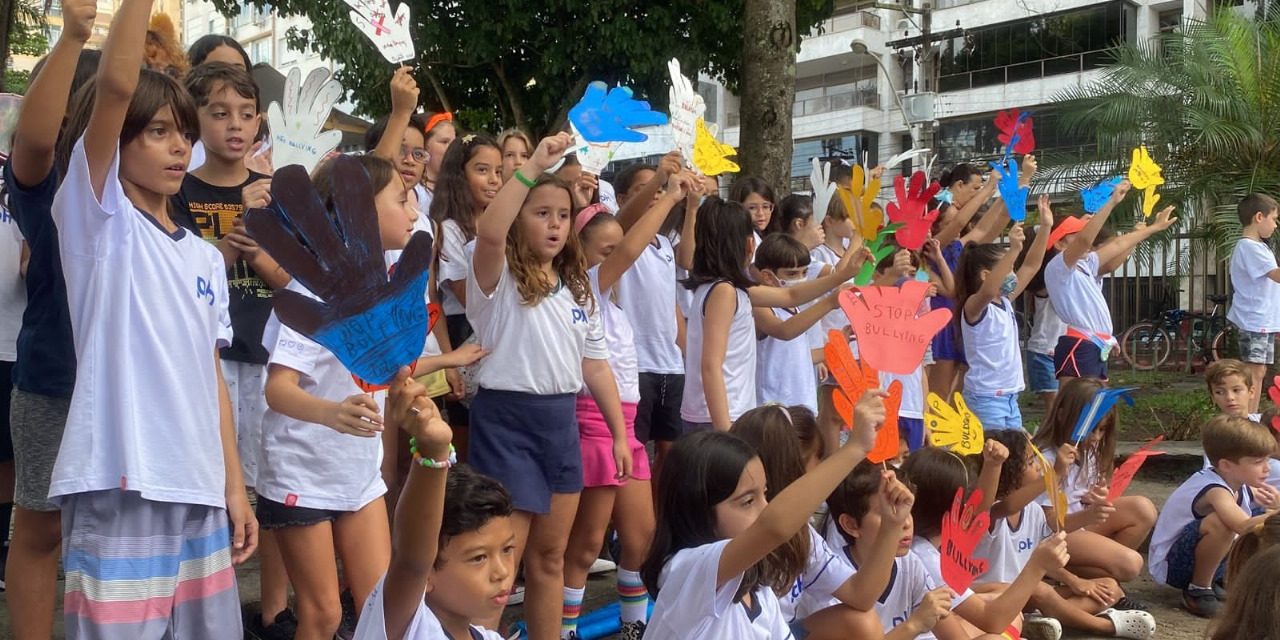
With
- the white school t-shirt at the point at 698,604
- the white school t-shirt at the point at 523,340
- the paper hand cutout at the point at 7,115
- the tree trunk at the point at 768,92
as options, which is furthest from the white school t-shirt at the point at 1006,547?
the tree trunk at the point at 768,92

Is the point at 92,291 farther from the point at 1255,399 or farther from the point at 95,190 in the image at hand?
the point at 1255,399

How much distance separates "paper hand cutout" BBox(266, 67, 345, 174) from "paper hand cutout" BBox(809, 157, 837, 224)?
140 inches

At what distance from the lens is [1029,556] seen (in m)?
3.79

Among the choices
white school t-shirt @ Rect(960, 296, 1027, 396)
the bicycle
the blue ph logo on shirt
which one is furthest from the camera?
the bicycle

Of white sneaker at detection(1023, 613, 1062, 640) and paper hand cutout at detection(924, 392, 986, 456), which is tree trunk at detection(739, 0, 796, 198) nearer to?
white sneaker at detection(1023, 613, 1062, 640)

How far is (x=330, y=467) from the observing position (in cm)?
277

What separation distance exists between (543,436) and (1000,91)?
2587 centimetres

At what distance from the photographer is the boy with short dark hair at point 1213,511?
4305 mm

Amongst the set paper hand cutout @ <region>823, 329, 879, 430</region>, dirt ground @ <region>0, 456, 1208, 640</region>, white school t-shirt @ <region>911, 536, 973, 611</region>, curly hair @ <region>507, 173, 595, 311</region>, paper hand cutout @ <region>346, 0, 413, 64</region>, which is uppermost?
paper hand cutout @ <region>346, 0, 413, 64</region>

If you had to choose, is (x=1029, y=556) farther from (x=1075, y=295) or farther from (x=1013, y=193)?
(x=1075, y=295)

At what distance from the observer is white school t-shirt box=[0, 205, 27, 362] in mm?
3220

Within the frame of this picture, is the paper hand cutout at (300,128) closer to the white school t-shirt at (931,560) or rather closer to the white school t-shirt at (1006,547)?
the white school t-shirt at (931,560)

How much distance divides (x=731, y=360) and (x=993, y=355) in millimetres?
1966

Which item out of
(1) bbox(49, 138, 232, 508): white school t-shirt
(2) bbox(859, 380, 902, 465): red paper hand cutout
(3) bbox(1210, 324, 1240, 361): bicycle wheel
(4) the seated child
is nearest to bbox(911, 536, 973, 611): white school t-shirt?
(4) the seated child
